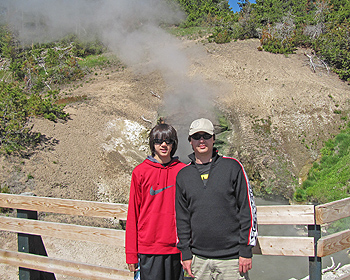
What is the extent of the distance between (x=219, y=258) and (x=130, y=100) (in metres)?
12.4

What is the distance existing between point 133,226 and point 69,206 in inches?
40.8

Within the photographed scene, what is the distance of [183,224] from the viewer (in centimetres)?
235

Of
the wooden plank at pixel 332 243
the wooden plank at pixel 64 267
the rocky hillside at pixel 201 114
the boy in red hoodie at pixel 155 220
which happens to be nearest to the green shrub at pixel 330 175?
the rocky hillside at pixel 201 114

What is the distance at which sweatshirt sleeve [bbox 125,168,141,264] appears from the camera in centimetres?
252

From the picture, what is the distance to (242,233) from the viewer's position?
2.20 m

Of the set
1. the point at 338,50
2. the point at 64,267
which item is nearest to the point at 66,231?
the point at 64,267

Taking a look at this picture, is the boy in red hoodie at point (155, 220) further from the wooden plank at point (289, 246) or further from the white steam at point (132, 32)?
the white steam at point (132, 32)

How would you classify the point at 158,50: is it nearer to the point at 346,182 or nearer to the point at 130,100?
the point at 130,100

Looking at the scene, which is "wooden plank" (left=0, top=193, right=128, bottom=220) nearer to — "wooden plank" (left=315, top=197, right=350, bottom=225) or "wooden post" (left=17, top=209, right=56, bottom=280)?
"wooden post" (left=17, top=209, right=56, bottom=280)

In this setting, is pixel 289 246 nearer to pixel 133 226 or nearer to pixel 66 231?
pixel 133 226

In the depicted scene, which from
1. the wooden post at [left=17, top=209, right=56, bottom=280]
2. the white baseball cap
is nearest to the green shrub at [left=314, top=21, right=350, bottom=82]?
the white baseball cap

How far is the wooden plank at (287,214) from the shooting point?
255 centimetres

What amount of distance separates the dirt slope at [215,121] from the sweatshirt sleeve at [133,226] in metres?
3.97

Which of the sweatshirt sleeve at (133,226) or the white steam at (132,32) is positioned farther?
the white steam at (132,32)
